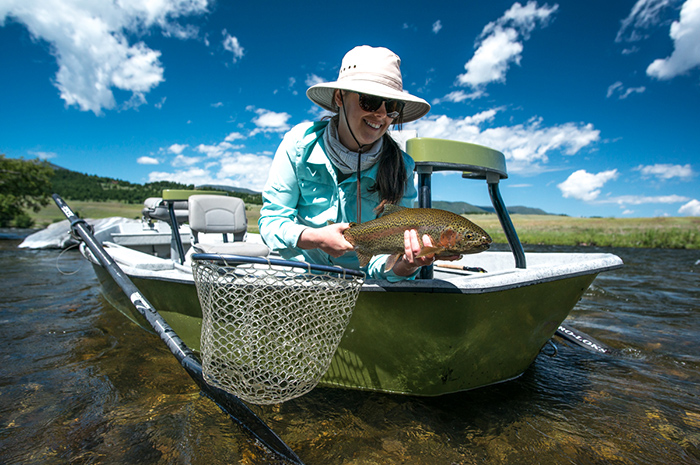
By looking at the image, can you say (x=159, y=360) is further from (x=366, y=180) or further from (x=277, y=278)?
(x=366, y=180)

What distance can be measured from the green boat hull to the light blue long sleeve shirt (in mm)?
280

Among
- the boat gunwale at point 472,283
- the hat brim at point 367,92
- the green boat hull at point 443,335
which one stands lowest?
the green boat hull at point 443,335

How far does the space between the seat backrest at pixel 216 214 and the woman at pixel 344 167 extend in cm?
318

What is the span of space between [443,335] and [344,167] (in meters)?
1.42

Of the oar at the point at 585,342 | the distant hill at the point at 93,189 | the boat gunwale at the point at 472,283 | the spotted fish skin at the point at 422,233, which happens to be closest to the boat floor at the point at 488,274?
the boat gunwale at the point at 472,283

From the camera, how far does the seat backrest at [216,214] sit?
5.48 meters

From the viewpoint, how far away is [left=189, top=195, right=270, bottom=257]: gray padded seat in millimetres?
5156

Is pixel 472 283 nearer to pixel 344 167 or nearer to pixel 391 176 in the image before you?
pixel 391 176

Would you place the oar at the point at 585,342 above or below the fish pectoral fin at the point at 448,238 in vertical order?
below

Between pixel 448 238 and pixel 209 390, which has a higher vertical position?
pixel 448 238

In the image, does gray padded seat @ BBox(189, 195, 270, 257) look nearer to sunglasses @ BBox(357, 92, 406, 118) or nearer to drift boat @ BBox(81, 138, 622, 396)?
drift boat @ BBox(81, 138, 622, 396)

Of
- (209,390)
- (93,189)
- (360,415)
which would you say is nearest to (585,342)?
(360,415)

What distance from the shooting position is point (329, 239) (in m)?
2.21

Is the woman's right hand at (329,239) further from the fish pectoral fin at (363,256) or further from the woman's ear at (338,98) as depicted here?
the woman's ear at (338,98)
